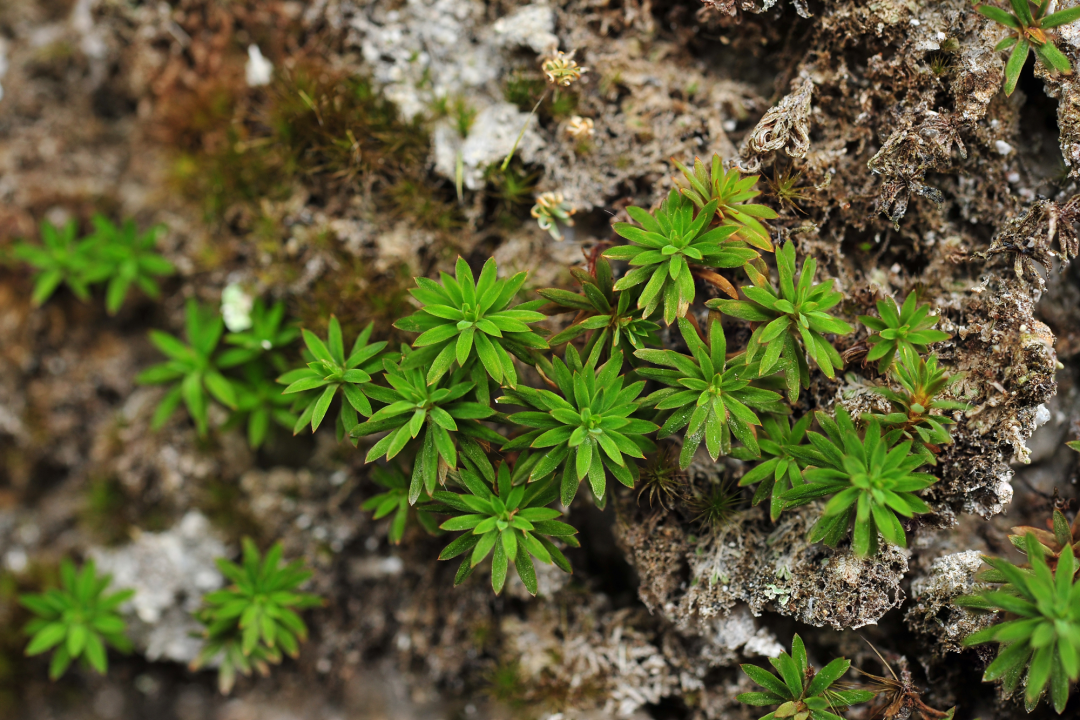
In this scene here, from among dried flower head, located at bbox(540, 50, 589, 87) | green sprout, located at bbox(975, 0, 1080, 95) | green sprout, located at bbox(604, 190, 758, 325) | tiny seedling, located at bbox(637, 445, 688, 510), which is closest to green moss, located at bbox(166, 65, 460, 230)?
dried flower head, located at bbox(540, 50, 589, 87)

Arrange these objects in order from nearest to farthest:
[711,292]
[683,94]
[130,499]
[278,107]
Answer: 1. [711,292]
2. [683,94]
3. [278,107]
4. [130,499]

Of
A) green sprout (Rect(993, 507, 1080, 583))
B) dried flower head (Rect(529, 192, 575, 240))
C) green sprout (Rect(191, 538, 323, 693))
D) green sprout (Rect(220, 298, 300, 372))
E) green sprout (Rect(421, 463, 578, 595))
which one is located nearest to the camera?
green sprout (Rect(993, 507, 1080, 583))

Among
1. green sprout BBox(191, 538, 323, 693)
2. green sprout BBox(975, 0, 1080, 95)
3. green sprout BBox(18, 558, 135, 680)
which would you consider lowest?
green sprout BBox(18, 558, 135, 680)

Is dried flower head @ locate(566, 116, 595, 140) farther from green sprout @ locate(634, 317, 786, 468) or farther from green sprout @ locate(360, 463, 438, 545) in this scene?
green sprout @ locate(360, 463, 438, 545)

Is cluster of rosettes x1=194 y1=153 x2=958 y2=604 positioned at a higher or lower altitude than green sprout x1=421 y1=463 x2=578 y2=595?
higher

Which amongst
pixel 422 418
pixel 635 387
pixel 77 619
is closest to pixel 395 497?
pixel 422 418

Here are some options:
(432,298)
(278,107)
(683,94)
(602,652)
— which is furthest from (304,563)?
(683,94)

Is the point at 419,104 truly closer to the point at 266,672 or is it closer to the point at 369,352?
the point at 369,352
